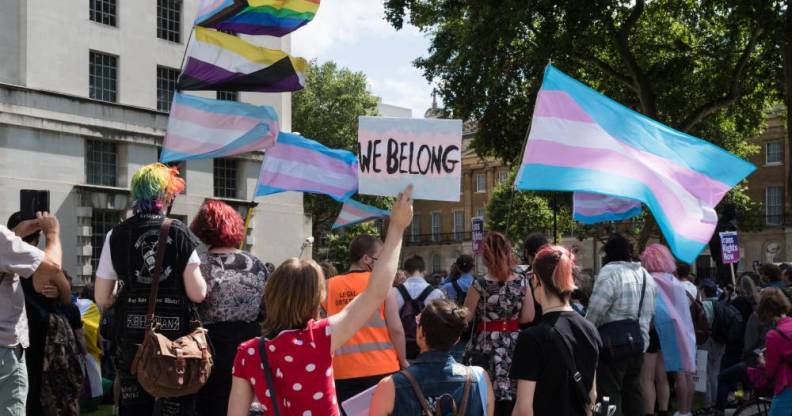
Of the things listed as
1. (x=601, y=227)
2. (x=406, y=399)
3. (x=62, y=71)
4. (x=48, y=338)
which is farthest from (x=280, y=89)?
(x=601, y=227)

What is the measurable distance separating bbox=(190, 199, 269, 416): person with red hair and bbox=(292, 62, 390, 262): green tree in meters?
48.3

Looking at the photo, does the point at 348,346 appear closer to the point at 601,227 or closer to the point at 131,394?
the point at 131,394

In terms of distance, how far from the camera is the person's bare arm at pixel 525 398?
449 cm

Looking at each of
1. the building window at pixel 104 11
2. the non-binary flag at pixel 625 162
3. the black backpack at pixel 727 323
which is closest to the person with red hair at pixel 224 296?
the non-binary flag at pixel 625 162

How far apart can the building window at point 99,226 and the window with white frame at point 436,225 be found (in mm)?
56402

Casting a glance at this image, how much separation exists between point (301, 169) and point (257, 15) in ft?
8.78

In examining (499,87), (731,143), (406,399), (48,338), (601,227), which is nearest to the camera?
(406,399)

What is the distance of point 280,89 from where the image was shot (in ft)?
34.5

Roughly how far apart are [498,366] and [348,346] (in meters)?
1.20

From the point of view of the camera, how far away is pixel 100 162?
101 feet

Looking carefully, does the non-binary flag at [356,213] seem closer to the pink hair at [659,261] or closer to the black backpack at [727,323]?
A: the black backpack at [727,323]

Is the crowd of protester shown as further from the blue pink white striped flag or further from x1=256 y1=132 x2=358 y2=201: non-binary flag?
x1=256 y1=132 x2=358 y2=201: non-binary flag

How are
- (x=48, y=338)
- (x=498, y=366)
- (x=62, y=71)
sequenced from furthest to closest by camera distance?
(x=62, y=71), (x=498, y=366), (x=48, y=338)

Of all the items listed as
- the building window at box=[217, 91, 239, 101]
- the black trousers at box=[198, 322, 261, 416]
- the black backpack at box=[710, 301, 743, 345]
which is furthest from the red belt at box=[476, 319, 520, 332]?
the building window at box=[217, 91, 239, 101]
